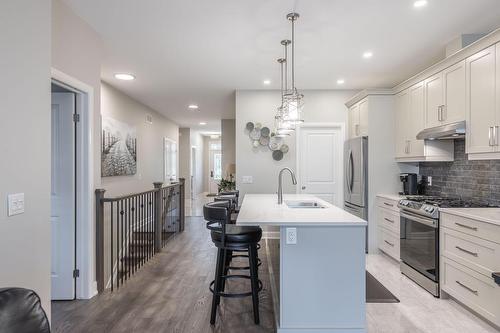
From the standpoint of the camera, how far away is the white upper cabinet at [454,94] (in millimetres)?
3209

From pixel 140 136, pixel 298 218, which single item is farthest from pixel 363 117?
pixel 140 136

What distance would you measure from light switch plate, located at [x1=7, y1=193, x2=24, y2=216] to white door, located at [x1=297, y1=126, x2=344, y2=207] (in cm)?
430

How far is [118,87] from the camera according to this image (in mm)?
5379

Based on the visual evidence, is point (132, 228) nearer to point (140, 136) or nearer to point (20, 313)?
point (140, 136)

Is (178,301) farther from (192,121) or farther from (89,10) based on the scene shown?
(192,121)

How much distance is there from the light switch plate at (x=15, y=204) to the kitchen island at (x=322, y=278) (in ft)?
4.56

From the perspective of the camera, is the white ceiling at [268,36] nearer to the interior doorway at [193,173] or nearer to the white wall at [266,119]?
the white wall at [266,119]

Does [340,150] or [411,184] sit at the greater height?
[340,150]

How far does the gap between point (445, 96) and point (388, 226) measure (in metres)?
1.84

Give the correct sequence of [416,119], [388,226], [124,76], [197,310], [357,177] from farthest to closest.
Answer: [357,177]
[124,76]
[388,226]
[416,119]
[197,310]

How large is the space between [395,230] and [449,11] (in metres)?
2.60

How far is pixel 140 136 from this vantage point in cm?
669

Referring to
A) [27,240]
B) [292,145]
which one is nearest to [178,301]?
[27,240]

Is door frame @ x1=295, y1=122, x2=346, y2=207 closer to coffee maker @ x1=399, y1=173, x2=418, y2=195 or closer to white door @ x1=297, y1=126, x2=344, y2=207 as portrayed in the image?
white door @ x1=297, y1=126, x2=344, y2=207
